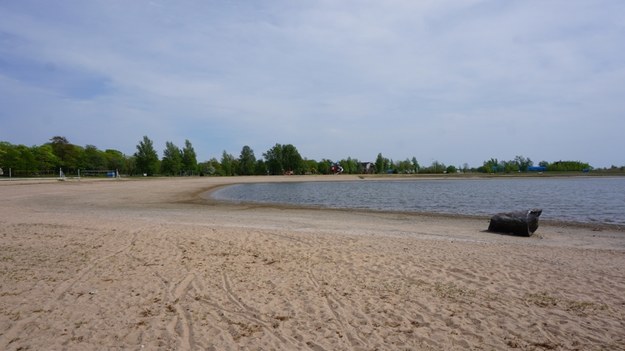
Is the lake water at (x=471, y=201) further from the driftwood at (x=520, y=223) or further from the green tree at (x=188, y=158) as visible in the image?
the green tree at (x=188, y=158)

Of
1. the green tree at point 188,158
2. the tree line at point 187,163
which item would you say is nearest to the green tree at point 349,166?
the tree line at point 187,163

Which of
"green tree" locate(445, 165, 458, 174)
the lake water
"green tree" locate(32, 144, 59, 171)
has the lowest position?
the lake water

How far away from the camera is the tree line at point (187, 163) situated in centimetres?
8462

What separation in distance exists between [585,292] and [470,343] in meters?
3.63

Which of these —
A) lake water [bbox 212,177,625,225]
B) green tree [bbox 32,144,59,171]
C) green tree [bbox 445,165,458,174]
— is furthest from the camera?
green tree [bbox 445,165,458,174]

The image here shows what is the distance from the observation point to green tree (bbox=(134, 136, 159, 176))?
→ 96250 mm

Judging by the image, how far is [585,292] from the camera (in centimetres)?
682

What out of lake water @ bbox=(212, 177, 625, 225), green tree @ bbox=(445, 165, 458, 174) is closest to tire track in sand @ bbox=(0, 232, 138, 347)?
lake water @ bbox=(212, 177, 625, 225)

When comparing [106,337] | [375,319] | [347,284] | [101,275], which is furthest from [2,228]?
[375,319]

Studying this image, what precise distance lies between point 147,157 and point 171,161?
6.50 m

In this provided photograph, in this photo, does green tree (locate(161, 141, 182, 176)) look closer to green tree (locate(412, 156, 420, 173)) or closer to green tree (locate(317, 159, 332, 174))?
green tree (locate(317, 159, 332, 174))

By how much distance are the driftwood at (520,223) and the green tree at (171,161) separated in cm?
9715

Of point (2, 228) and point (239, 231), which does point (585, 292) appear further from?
point (2, 228)

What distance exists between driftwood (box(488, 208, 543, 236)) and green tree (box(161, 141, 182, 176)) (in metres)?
97.2
